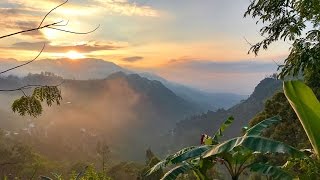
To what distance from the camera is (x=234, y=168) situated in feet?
21.5

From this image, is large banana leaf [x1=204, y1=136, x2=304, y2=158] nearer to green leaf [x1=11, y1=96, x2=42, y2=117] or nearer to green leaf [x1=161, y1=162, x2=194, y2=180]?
green leaf [x1=161, y1=162, x2=194, y2=180]

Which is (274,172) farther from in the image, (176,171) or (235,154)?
(176,171)

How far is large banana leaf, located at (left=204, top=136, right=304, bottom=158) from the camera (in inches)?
190

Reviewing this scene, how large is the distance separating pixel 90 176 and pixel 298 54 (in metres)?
8.20

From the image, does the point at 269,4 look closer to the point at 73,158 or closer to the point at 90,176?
the point at 90,176

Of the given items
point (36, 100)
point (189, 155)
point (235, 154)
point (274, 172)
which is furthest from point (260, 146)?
point (36, 100)

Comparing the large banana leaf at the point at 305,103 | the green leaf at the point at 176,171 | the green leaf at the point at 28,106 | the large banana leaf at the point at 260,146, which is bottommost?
the green leaf at the point at 176,171

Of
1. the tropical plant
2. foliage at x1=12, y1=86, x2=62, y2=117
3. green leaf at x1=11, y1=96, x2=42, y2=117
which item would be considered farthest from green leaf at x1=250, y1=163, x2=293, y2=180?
green leaf at x1=11, y1=96, x2=42, y2=117

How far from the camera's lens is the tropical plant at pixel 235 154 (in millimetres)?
4929

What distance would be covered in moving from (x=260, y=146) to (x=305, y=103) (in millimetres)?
776

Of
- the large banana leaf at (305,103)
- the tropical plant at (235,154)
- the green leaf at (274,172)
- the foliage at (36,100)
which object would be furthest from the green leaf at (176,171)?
the foliage at (36,100)

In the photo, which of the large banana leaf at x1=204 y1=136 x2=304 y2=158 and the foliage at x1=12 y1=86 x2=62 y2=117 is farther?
the foliage at x1=12 y1=86 x2=62 y2=117

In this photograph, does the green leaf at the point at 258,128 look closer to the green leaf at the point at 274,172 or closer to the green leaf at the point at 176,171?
the green leaf at the point at 274,172

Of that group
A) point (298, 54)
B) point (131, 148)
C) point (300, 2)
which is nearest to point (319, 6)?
point (300, 2)
